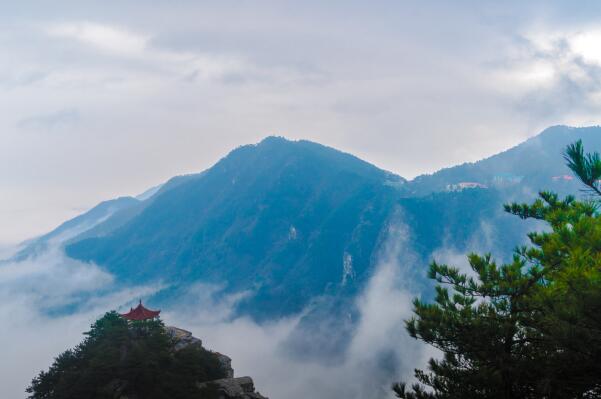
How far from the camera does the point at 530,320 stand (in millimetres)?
13336

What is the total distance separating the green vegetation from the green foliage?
65.5 ft

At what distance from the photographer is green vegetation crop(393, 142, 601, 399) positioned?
1034 centimetres

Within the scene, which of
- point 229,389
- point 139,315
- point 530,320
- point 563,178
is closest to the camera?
point 530,320

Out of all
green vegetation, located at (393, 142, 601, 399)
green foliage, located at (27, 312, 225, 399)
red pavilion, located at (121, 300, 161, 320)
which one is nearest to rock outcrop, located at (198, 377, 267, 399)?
green foliage, located at (27, 312, 225, 399)

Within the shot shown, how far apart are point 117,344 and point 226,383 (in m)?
9.24

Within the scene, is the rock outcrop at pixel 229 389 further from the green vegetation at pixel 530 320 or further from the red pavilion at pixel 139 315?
the green vegetation at pixel 530 320

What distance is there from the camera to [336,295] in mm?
191000

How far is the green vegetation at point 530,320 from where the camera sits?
33.9 feet

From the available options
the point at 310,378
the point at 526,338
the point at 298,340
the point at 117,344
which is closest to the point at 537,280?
the point at 526,338

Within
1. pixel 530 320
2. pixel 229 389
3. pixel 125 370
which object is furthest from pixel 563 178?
pixel 530 320

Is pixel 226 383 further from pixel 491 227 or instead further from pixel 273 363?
pixel 491 227

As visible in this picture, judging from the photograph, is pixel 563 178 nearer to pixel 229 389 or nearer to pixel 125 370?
pixel 229 389

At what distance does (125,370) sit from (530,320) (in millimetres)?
26063

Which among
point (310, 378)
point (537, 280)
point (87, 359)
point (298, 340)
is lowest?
point (537, 280)
